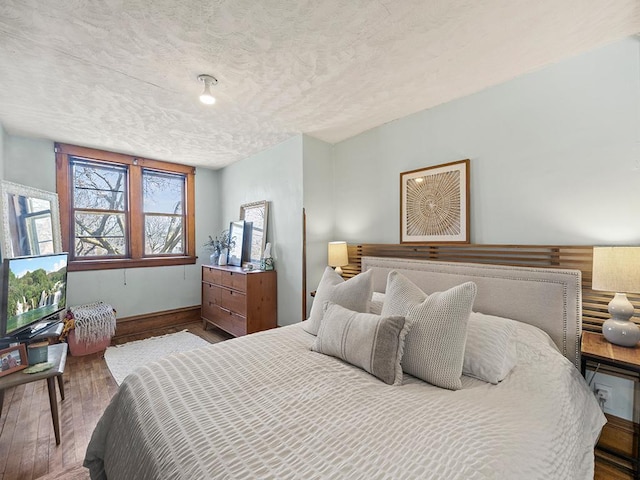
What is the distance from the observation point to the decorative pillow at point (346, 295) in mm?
1789

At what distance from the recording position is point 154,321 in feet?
13.1

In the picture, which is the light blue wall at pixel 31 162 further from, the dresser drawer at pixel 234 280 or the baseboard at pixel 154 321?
the dresser drawer at pixel 234 280

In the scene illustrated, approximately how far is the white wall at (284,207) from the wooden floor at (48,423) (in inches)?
73.1

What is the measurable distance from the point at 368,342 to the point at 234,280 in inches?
94.7

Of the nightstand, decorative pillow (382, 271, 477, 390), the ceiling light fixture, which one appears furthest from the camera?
the ceiling light fixture

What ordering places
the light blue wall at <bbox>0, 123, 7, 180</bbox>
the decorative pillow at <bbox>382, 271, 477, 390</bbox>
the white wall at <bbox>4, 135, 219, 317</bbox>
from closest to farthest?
1. the decorative pillow at <bbox>382, 271, 477, 390</bbox>
2. the light blue wall at <bbox>0, 123, 7, 180</bbox>
3. the white wall at <bbox>4, 135, 219, 317</bbox>

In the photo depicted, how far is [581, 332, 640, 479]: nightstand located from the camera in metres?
1.37

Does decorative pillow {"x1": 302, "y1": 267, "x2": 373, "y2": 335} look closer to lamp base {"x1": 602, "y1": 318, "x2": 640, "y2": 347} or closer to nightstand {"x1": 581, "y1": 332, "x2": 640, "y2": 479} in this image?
nightstand {"x1": 581, "y1": 332, "x2": 640, "y2": 479}

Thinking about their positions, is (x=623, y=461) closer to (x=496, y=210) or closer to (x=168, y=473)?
(x=496, y=210)

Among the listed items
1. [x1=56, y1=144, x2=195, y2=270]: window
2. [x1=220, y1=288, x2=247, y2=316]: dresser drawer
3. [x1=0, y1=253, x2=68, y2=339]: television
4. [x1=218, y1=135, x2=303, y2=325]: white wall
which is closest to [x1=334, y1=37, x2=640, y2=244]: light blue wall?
[x1=218, y1=135, x2=303, y2=325]: white wall

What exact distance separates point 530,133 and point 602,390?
1780mm

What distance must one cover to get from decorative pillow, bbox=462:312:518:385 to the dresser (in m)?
2.38

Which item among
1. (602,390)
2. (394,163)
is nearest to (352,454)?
(602,390)

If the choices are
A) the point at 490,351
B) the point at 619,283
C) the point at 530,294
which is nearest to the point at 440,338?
the point at 490,351
